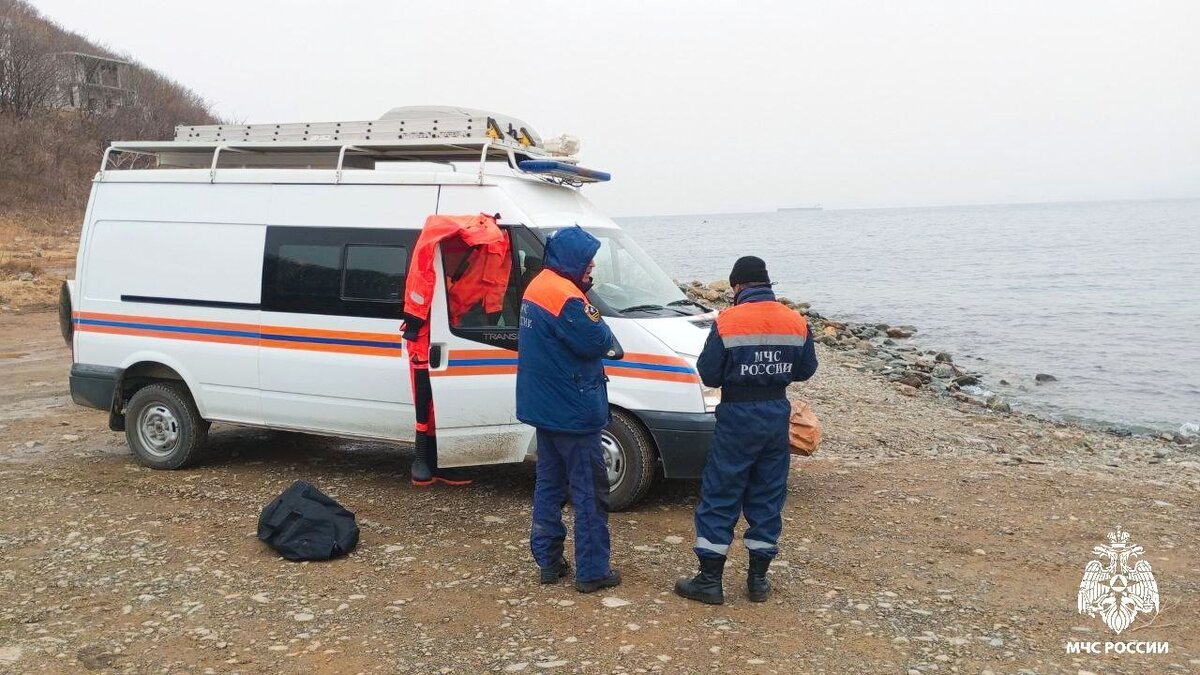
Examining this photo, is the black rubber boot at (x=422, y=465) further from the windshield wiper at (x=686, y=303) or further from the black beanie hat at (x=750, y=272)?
the black beanie hat at (x=750, y=272)

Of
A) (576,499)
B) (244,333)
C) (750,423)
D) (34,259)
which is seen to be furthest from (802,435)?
(34,259)

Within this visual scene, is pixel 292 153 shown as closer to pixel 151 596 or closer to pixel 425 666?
pixel 151 596

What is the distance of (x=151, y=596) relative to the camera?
5.26 metres

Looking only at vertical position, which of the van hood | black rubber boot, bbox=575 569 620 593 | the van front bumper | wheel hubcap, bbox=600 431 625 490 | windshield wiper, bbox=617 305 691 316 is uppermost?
windshield wiper, bbox=617 305 691 316

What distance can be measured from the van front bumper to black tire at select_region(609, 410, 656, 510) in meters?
0.09

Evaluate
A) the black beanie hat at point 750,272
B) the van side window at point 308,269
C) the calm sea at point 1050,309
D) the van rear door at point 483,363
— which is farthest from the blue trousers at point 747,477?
the calm sea at point 1050,309

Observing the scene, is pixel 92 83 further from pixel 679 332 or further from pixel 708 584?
pixel 708 584

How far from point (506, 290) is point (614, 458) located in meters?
1.42

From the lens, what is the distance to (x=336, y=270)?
23.3 ft

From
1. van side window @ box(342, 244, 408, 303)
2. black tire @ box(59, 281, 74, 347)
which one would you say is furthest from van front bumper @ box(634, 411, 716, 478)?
black tire @ box(59, 281, 74, 347)

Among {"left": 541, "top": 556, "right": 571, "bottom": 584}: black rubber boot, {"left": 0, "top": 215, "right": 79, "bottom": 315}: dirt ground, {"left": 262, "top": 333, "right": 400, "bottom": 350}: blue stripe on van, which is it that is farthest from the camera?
{"left": 0, "top": 215, "right": 79, "bottom": 315}: dirt ground

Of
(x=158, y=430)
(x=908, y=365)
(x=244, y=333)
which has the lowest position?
(x=908, y=365)

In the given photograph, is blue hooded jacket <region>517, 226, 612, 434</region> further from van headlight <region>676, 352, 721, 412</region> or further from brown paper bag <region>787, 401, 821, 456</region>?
brown paper bag <region>787, 401, 821, 456</region>

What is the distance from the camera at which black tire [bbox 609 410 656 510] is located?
21.1 feet
